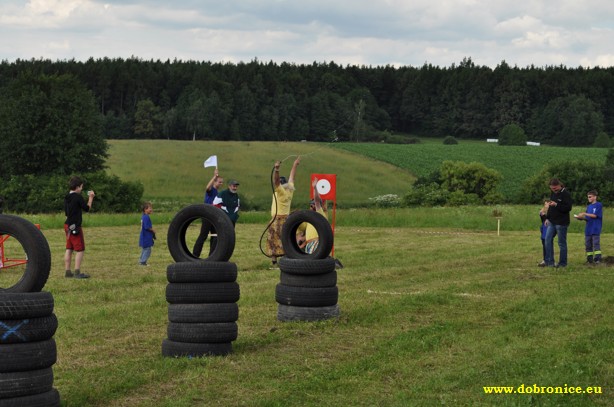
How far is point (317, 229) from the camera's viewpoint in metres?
12.3

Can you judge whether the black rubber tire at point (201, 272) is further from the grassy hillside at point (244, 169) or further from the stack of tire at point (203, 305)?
the grassy hillside at point (244, 169)

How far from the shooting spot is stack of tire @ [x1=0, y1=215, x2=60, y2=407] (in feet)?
24.5

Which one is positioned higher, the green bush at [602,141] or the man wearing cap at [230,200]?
the green bush at [602,141]

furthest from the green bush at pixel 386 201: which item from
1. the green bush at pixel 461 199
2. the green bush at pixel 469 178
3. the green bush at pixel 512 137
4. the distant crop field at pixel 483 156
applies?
the green bush at pixel 512 137

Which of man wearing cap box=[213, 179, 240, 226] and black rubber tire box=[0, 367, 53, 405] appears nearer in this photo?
black rubber tire box=[0, 367, 53, 405]

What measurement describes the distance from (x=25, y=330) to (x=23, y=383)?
42cm

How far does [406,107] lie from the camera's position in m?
130

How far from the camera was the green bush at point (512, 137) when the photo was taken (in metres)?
108

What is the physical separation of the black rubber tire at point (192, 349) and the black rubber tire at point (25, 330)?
88.2 inches

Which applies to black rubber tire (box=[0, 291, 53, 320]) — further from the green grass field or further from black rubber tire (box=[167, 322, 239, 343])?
black rubber tire (box=[167, 322, 239, 343])

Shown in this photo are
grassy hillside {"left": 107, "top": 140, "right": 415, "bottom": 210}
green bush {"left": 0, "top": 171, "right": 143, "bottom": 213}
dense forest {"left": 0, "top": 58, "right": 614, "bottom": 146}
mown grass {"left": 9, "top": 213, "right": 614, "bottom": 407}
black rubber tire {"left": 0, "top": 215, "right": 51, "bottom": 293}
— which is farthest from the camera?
dense forest {"left": 0, "top": 58, "right": 614, "bottom": 146}

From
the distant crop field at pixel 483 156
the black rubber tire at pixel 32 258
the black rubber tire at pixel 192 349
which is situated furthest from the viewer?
the distant crop field at pixel 483 156

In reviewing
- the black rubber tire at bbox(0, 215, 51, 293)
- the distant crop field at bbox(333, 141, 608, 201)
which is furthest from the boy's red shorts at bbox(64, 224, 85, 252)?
the distant crop field at bbox(333, 141, 608, 201)

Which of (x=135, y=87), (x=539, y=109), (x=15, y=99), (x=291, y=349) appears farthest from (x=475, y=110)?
(x=291, y=349)
